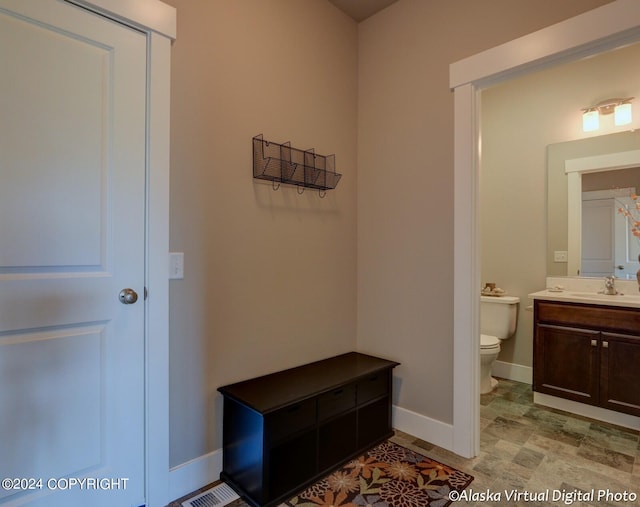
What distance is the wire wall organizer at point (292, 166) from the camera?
194 cm

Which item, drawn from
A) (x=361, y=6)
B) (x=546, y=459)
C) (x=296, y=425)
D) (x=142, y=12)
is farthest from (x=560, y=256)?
(x=142, y=12)

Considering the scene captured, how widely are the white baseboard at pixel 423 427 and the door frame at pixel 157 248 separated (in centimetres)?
140

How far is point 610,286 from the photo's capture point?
8.99 ft

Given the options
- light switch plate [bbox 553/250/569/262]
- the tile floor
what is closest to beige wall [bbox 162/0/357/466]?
the tile floor

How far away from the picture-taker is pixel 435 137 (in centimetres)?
214

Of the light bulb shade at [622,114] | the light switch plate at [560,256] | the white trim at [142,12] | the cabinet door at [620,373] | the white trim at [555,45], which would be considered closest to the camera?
the white trim at [142,12]

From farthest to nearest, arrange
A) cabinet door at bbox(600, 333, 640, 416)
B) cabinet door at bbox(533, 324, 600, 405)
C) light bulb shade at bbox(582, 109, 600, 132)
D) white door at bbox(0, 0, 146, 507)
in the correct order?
light bulb shade at bbox(582, 109, 600, 132)
cabinet door at bbox(533, 324, 600, 405)
cabinet door at bbox(600, 333, 640, 416)
white door at bbox(0, 0, 146, 507)

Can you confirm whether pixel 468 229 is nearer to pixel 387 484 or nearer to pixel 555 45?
pixel 555 45

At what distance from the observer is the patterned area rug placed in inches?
63.2

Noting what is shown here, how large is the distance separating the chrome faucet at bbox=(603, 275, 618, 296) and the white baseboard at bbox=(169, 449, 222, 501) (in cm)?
295

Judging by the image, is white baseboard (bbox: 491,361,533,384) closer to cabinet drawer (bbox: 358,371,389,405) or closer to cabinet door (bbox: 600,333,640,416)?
cabinet door (bbox: 600,333,640,416)

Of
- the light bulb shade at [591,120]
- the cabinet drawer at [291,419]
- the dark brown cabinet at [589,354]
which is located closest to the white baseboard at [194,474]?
the cabinet drawer at [291,419]

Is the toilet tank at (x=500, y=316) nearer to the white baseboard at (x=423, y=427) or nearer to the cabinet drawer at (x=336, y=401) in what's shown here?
the white baseboard at (x=423, y=427)

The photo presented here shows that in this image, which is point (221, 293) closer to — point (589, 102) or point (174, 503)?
point (174, 503)
